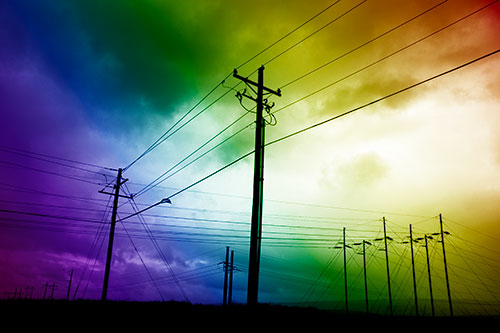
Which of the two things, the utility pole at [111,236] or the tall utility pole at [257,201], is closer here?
the tall utility pole at [257,201]

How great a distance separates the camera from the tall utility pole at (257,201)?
1313cm

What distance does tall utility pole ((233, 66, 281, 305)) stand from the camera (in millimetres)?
13133

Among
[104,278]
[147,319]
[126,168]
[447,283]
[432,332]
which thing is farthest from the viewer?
[447,283]

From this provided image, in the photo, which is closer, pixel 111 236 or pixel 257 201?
pixel 257 201

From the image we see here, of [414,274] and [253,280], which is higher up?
[414,274]

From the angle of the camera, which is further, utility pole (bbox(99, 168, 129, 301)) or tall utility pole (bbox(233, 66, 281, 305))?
utility pole (bbox(99, 168, 129, 301))

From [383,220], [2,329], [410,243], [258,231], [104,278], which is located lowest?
[2,329]

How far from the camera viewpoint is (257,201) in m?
14.2

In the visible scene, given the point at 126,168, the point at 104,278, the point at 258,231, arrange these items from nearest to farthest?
the point at 258,231, the point at 104,278, the point at 126,168

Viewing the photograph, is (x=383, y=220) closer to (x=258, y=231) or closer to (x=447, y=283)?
(x=447, y=283)

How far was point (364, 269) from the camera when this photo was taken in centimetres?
4816

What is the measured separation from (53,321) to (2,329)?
2.45m

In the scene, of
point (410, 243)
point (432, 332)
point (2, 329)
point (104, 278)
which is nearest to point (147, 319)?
point (2, 329)

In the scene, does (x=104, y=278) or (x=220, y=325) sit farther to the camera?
(x=104, y=278)
